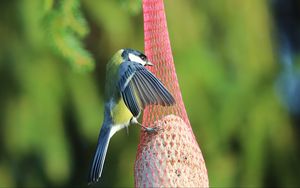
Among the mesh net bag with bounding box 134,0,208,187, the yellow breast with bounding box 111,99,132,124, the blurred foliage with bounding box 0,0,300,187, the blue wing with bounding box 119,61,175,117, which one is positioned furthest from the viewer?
the blurred foliage with bounding box 0,0,300,187

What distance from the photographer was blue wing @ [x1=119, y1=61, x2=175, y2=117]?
218 centimetres

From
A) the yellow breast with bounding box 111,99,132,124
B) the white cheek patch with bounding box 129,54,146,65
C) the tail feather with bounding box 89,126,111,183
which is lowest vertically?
the tail feather with bounding box 89,126,111,183

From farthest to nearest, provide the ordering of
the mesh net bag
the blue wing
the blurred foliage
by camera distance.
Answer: the blurred foliage, the mesh net bag, the blue wing

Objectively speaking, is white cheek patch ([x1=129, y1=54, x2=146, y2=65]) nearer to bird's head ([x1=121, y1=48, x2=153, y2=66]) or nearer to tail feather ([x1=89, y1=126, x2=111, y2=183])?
bird's head ([x1=121, y1=48, x2=153, y2=66])

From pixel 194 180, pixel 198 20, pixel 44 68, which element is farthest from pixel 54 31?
pixel 198 20

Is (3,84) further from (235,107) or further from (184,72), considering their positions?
(235,107)

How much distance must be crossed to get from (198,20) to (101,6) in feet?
1.61

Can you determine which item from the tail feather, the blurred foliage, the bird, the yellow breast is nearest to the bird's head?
the bird

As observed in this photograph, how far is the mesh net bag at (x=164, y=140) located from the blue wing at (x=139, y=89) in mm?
121

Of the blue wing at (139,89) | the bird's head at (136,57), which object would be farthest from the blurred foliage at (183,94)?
the blue wing at (139,89)

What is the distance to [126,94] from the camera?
2.30m

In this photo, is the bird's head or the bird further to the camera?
the bird's head

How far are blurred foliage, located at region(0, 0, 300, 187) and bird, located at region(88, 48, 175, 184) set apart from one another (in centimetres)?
118

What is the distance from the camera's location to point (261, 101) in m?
3.95
